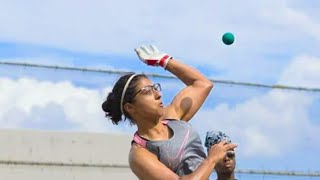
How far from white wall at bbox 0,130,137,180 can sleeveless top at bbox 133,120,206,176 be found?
158 inches

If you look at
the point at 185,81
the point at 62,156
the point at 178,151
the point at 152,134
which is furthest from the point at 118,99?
the point at 62,156

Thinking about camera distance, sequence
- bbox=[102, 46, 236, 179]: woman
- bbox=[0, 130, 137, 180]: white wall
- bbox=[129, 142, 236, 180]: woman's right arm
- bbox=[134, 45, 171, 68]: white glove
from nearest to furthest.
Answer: bbox=[129, 142, 236, 180]: woman's right arm
bbox=[102, 46, 236, 179]: woman
bbox=[134, 45, 171, 68]: white glove
bbox=[0, 130, 137, 180]: white wall

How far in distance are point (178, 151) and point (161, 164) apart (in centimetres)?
11

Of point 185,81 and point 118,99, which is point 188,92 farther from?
point 118,99

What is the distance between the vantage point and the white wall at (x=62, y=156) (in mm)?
7449

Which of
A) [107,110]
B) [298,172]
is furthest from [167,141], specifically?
[298,172]

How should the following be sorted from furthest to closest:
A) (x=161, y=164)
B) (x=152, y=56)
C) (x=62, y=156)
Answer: (x=62, y=156) → (x=152, y=56) → (x=161, y=164)

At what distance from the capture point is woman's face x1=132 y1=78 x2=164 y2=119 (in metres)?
3.40

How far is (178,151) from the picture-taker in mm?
3428

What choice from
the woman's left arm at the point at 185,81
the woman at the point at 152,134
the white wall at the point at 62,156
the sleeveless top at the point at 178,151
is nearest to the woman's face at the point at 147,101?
the woman at the point at 152,134

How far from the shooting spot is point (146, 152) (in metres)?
3.41

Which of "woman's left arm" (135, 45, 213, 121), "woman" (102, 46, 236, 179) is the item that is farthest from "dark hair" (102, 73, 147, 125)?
"woman's left arm" (135, 45, 213, 121)

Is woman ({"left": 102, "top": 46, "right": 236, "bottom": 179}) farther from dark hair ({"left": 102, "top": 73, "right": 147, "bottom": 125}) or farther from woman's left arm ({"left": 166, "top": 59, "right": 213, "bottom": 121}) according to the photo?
woman's left arm ({"left": 166, "top": 59, "right": 213, "bottom": 121})

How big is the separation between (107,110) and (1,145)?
15.1ft
